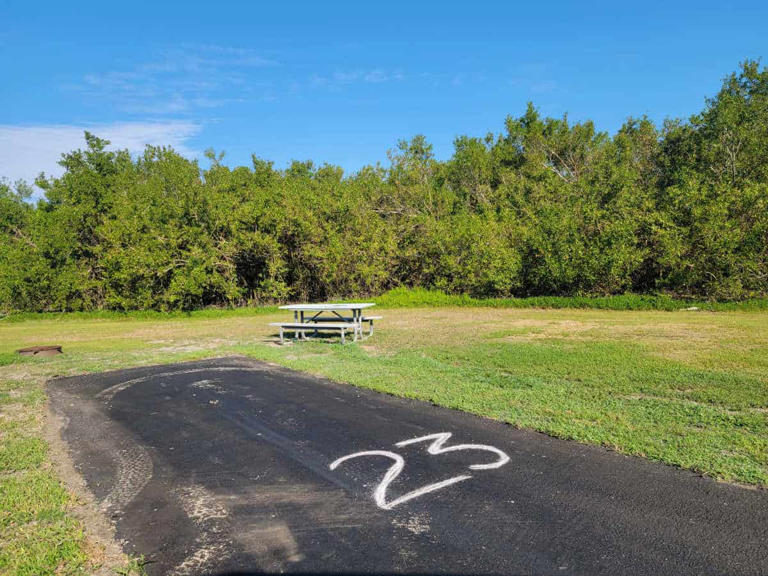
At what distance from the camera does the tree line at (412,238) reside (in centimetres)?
1869

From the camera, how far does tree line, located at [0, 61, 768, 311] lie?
18688 millimetres

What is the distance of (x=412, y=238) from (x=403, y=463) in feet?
75.0

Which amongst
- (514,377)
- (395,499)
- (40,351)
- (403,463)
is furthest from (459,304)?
(395,499)

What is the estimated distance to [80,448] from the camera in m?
5.20

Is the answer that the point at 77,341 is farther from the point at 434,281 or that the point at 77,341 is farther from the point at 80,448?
the point at 434,281

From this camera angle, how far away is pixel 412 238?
26922mm

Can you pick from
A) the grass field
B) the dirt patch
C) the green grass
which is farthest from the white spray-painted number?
the green grass

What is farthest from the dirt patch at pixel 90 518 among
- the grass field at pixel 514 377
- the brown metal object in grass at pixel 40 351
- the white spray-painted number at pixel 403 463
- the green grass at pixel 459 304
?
the green grass at pixel 459 304

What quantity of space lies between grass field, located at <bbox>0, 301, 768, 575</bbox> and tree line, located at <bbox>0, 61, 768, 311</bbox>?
12.3 ft

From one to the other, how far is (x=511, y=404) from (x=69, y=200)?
2801 cm

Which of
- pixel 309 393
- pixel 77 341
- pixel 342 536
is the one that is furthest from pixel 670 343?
pixel 77 341

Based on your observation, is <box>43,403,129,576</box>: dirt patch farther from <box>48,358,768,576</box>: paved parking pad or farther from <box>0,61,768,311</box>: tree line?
<box>0,61,768,311</box>: tree line

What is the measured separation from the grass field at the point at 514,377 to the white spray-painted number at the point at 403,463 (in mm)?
914

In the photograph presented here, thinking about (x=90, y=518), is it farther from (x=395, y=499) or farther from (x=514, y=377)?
(x=514, y=377)
